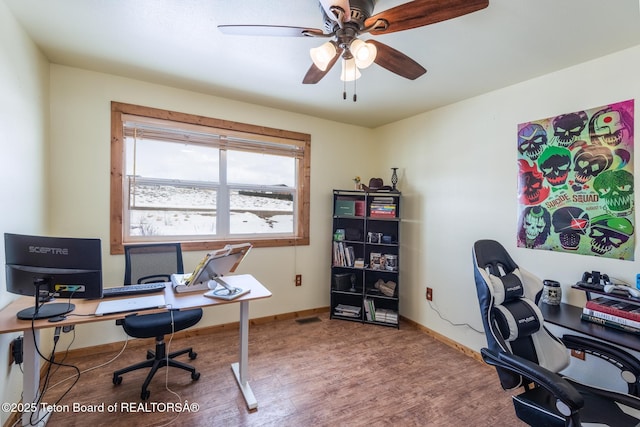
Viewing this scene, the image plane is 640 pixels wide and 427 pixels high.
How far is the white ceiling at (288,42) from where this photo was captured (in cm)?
156

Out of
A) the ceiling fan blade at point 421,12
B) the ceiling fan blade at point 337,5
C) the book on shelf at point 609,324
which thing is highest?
the ceiling fan blade at point 421,12

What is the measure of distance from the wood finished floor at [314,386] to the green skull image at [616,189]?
1.49 m

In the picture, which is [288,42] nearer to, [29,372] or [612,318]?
[29,372]

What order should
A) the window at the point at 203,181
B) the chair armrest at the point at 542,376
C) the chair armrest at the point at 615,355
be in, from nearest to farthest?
the chair armrest at the point at 542,376 < the chair armrest at the point at 615,355 < the window at the point at 203,181

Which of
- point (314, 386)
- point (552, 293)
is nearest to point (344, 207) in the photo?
point (314, 386)

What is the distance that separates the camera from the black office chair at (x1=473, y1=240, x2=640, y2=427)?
120cm

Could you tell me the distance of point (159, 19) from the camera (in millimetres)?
1673

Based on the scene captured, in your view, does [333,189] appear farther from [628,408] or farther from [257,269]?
[628,408]

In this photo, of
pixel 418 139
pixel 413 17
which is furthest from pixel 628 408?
pixel 418 139

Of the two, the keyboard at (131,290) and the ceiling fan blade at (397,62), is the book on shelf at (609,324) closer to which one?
the ceiling fan blade at (397,62)

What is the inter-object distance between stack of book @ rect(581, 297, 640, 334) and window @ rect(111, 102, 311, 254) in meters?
2.51

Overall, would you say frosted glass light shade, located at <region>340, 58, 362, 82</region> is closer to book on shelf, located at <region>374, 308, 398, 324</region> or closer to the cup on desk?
the cup on desk

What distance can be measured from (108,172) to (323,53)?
2167 mm

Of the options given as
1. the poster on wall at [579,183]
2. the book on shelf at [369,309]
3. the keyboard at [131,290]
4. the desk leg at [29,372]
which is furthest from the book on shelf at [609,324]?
the desk leg at [29,372]
